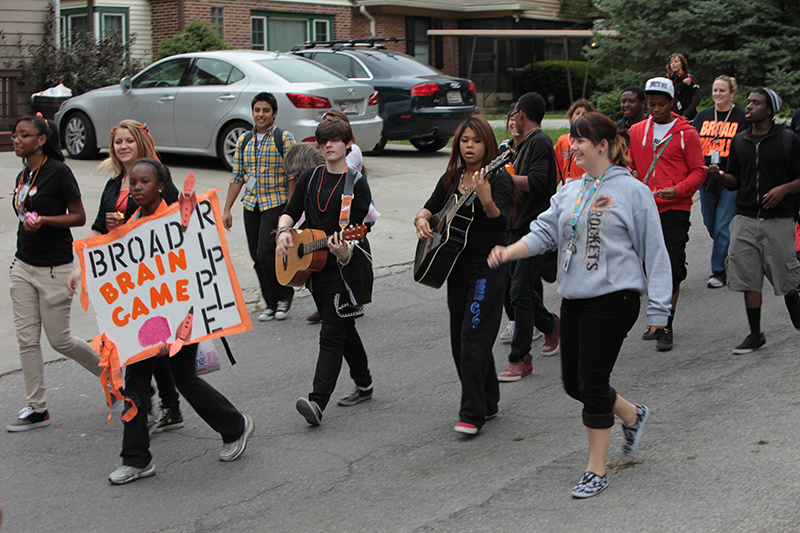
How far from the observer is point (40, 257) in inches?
207

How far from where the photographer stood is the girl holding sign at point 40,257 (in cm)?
520

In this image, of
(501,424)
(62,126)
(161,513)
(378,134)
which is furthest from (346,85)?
(161,513)

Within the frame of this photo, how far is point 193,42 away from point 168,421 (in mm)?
15832

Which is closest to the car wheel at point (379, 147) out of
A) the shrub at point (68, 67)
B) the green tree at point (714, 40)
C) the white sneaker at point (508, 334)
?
the shrub at point (68, 67)

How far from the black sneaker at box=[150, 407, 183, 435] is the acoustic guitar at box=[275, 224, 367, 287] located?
3.45 ft

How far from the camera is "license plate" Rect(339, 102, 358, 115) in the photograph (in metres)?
12.6

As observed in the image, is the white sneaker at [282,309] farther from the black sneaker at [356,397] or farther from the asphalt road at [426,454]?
the black sneaker at [356,397]

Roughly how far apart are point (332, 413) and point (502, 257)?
187 centimetres

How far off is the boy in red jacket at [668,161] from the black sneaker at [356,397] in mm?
2324

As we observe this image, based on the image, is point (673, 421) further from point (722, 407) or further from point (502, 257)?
point (502, 257)

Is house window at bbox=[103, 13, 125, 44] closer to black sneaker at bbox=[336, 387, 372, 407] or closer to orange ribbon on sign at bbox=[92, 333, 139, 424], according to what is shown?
black sneaker at bbox=[336, 387, 372, 407]

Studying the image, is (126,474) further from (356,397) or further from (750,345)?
(750,345)

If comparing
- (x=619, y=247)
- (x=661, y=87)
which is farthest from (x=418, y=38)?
(x=619, y=247)

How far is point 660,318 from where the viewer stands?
12.6ft
